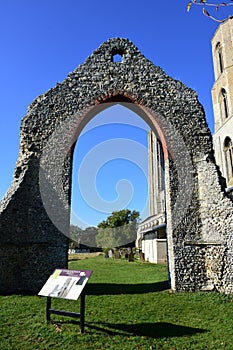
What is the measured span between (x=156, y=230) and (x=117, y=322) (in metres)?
15.0

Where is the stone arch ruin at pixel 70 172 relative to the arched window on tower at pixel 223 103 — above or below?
below

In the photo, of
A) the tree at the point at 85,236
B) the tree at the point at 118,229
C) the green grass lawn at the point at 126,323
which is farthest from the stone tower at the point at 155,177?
the green grass lawn at the point at 126,323

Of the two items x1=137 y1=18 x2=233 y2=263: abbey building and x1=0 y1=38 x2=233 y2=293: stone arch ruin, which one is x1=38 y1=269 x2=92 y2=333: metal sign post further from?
x1=137 y1=18 x2=233 y2=263: abbey building

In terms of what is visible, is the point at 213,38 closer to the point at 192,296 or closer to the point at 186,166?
the point at 186,166

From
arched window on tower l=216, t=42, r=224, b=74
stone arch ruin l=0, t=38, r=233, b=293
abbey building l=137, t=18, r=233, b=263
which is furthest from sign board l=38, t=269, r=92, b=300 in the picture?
arched window on tower l=216, t=42, r=224, b=74

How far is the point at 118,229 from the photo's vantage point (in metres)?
47.8

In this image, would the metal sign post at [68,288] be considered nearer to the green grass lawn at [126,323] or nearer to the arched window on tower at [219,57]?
the green grass lawn at [126,323]

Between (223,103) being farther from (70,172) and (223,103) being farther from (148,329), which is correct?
(148,329)

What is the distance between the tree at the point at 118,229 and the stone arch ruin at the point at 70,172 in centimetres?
3671

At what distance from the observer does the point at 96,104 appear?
10.6 m

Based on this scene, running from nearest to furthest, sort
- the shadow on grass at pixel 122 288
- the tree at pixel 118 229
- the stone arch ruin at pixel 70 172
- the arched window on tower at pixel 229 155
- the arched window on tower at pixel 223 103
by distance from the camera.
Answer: the stone arch ruin at pixel 70 172
the shadow on grass at pixel 122 288
the arched window on tower at pixel 229 155
the arched window on tower at pixel 223 103
the tree at pixel 118 229

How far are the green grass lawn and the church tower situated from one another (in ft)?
88.1

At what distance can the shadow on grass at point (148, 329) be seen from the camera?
5648 millimetres

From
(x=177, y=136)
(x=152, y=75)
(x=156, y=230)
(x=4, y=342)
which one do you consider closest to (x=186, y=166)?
(x=177, y=136)
